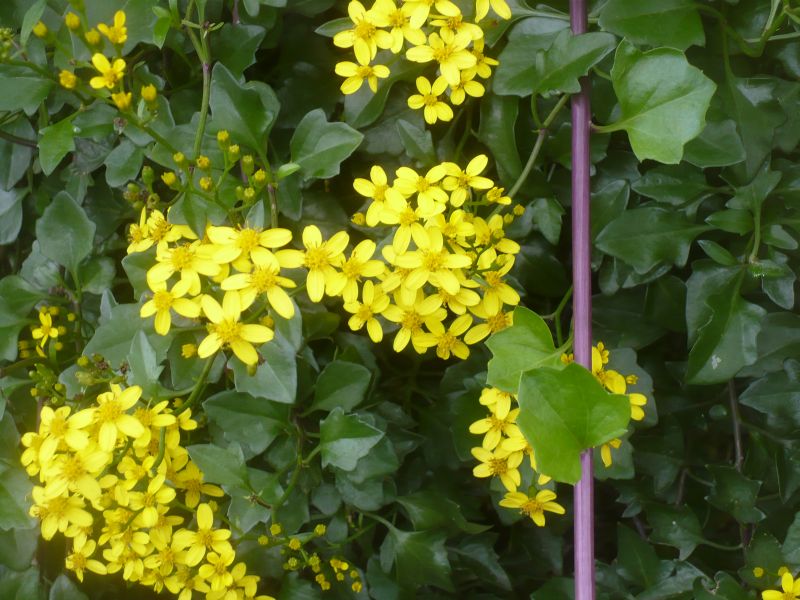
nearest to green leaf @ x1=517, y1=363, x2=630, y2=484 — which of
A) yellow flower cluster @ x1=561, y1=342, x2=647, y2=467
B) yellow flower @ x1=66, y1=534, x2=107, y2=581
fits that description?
yellow flower cluster @ x1=561, y1=342, x2=647, y2=467

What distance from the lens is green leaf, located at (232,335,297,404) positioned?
2.97 ft

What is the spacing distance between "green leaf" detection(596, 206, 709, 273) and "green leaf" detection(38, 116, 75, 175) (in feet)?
2.19

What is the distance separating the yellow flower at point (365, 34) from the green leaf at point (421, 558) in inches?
25.5

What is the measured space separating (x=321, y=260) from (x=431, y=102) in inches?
9.8

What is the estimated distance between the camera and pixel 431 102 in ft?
3.18

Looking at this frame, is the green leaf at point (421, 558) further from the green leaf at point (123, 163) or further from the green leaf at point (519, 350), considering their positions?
the green leaf at point (123, 163)

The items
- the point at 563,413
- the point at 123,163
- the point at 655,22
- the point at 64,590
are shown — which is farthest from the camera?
the point at 64,590

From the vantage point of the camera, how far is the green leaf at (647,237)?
0.99 meters

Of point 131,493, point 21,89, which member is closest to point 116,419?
point 131,493

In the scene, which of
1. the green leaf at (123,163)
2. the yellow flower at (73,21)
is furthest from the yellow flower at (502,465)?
the yellow flower at (73,21)

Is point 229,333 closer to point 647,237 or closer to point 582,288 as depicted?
point 582,288

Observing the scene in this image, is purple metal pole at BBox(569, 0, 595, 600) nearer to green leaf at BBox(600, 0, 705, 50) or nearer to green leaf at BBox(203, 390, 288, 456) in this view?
green leaf at BBox(600, 0, 705, 50)

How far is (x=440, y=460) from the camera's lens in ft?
3.72

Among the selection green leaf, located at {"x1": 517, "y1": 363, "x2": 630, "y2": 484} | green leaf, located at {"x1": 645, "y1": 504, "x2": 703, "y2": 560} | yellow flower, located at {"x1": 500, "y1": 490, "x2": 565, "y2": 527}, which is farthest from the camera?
green leaf, located at {"x1": 645, "y1": 504, "x2": 703, "y2": 560}
